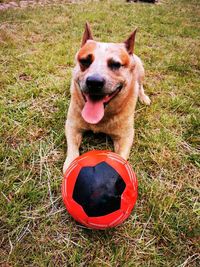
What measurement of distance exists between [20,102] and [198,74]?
246 cm

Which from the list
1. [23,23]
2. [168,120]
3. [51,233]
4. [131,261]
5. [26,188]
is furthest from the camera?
[23,23]

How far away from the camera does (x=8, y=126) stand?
2869mm

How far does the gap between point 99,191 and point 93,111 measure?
2.71ft

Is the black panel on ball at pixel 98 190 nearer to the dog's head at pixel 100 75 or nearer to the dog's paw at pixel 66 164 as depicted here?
the dog's paw at pixel 66 164

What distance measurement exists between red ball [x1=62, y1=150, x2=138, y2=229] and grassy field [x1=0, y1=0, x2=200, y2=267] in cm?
22

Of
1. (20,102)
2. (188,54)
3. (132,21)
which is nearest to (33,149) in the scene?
(20,102)

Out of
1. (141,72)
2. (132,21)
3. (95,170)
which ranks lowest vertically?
(132,21)

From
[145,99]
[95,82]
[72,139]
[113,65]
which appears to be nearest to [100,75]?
[95,82]

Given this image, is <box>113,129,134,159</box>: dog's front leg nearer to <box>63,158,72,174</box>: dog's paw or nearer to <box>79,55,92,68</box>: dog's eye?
<box>63,158,72,174</box>: dog's paw

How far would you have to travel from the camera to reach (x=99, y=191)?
180cm

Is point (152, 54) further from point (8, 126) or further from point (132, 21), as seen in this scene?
point (8, 126)

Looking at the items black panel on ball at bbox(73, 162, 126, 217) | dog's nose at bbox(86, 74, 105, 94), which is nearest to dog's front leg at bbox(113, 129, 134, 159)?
dog's nose at bbox(86, 74, 105, 94)

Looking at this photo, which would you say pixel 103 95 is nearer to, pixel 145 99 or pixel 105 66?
pixel 105 66

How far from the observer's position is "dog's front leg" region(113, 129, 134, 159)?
8.46 ft
